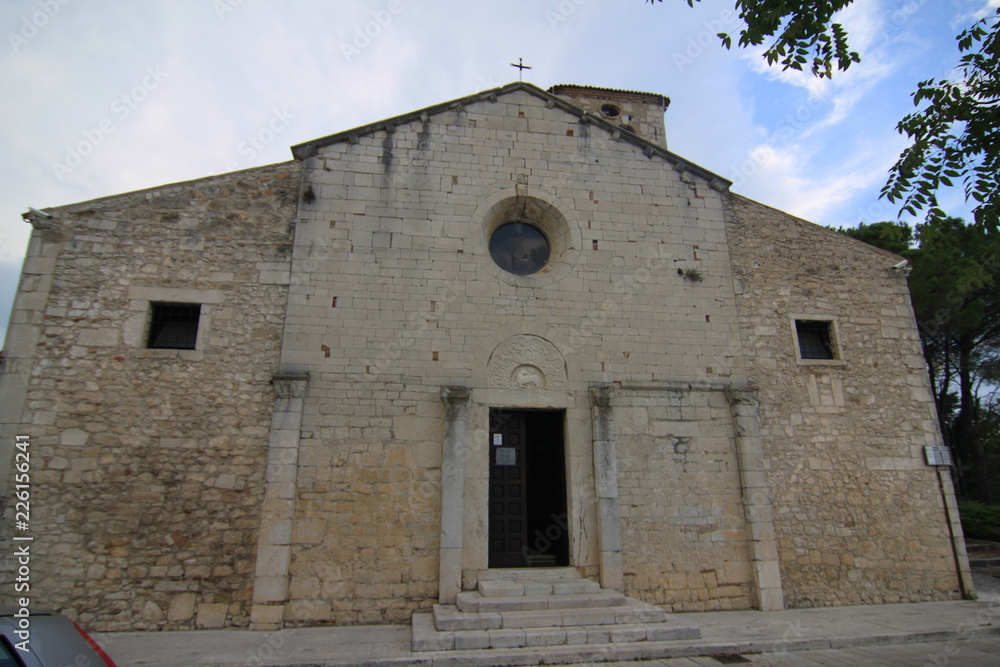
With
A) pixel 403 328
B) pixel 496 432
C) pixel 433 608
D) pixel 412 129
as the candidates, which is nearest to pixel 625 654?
pixel 433 608

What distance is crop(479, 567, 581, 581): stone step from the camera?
759 cm

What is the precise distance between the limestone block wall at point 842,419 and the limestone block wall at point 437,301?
81 cm

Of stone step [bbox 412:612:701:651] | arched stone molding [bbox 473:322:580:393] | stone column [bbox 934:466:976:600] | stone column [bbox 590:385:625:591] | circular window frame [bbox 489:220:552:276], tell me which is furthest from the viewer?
circular window frame [bbox 489:220:552:276]

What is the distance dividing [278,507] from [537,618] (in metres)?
3.82

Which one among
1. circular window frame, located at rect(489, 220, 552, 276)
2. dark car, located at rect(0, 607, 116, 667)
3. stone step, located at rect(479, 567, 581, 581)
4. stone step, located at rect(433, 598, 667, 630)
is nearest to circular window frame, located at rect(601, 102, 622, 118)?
circular window frame, located at rect(489, 220, 552, 276)

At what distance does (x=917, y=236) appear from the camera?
5.20 metres

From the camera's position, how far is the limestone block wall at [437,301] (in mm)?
7648

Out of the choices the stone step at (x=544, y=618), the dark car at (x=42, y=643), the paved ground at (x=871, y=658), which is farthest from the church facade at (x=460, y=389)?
the dark car at (x=42, y=643)

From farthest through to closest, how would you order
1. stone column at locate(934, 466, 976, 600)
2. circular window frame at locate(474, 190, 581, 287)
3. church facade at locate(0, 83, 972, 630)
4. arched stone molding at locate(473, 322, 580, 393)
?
circular window frame at locate(474, 190, 581, 287)
stone column at locate(934, 466, 976, 600)
arched stone molding at locate(473, 322, 580, 393)
church facade at locate(0, 83, 972, 630)

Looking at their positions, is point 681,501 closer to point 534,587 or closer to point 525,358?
point 534,587

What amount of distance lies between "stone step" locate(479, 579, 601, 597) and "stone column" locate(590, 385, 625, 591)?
0.43 meters

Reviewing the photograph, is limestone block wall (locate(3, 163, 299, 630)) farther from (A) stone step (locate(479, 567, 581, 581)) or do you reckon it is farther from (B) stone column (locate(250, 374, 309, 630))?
(A) stone step (locate(479, 567, 581, 581))

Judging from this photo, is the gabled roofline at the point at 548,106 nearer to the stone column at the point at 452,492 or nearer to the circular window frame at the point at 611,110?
the stone column at the point at 452,492

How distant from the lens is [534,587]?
722 centimetres
